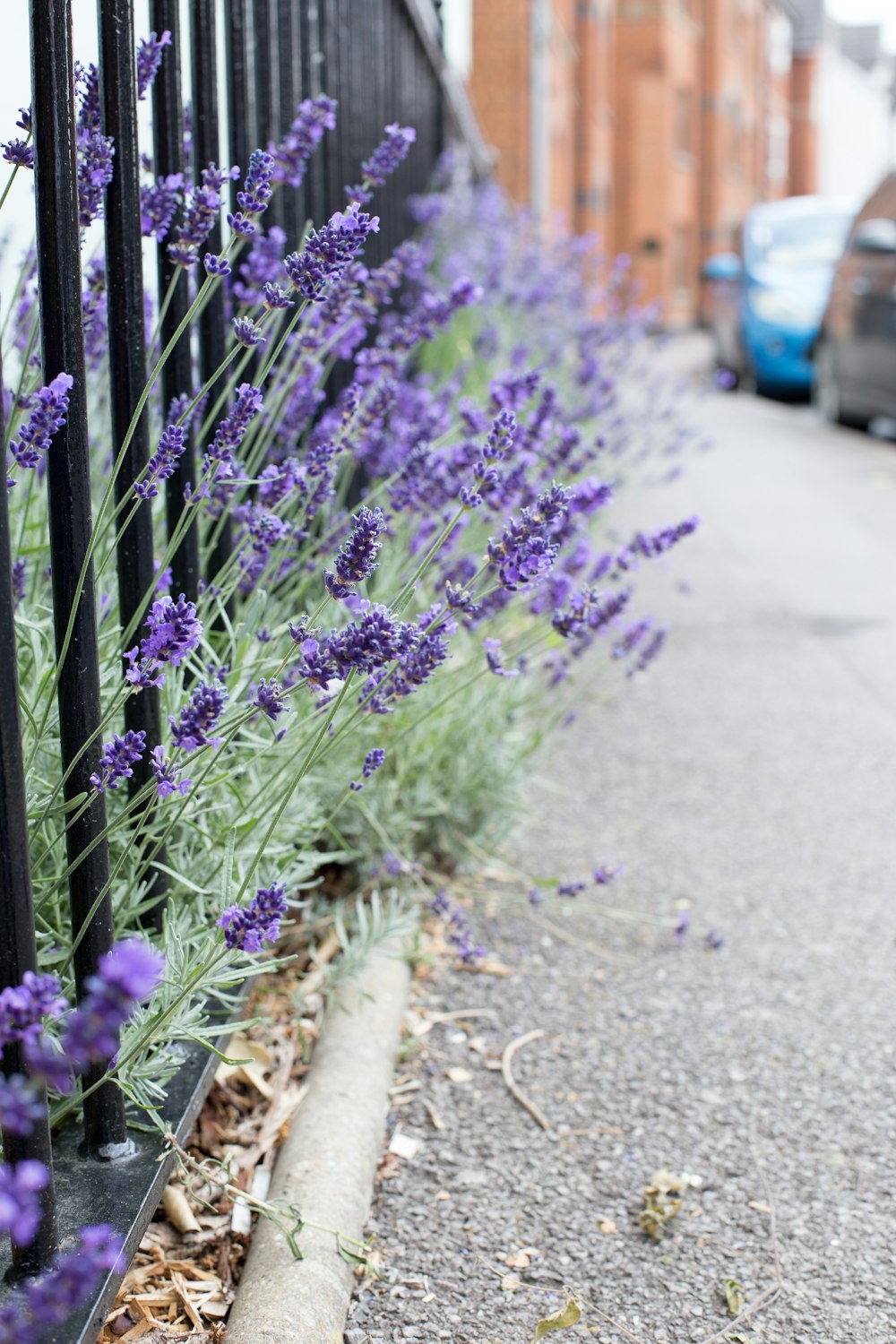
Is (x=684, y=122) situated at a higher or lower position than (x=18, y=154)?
higher

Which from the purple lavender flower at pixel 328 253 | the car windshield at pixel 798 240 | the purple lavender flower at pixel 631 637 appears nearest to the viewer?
the purple lavender flower at pixel 328 253

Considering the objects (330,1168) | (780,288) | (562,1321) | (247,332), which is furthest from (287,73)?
(780,288)

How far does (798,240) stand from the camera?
14.1 m

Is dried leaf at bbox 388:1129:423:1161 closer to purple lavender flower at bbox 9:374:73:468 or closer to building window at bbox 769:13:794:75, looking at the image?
purple lavender flower at bbox 9:374:73:468

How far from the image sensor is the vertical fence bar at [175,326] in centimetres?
203

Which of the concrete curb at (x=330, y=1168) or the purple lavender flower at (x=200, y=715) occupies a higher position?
the purple lavender flower at (x=200, y=715)

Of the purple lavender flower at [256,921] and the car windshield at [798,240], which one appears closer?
the purple lavender flower at [256,921]

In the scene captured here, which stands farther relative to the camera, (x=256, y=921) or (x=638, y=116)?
(x=638, y=116)

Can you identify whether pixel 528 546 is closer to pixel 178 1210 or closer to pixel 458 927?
pixel 178 1210

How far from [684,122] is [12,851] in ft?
123

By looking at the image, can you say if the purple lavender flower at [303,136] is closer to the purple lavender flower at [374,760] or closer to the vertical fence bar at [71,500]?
the vertical fence bar at [71,500]

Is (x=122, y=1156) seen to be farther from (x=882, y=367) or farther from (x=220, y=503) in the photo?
(x=882, y=367)

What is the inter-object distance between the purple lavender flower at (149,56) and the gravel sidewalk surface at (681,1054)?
160cm

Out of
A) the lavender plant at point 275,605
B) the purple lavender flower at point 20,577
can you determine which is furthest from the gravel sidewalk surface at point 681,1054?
the purple lavender flower at point 20,577
